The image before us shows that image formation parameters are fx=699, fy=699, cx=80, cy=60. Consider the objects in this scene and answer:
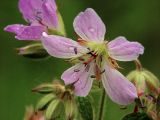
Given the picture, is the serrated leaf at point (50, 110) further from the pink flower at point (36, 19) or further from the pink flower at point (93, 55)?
the pink flower at point (36, 19)

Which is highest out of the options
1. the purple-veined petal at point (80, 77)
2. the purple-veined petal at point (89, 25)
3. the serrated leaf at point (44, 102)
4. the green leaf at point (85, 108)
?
the purple-veined petal at point (89, 25)

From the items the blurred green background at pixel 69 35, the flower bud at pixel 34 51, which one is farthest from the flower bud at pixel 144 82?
the blurred green background at pixel 69 35

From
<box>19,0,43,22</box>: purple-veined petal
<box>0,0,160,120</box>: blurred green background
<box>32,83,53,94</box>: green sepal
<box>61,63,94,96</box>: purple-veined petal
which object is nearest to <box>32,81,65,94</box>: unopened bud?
<box>32,83,53,94</box>: green sepal

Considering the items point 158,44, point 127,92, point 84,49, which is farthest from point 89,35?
point 158,44

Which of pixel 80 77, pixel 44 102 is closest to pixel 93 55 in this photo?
pixel 80 77

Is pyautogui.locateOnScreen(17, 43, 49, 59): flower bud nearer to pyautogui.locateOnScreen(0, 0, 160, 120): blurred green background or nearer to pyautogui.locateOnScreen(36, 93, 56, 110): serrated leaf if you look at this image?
pyautogui.locateOnScreen(36, 93, 56, 110): serrated leaf

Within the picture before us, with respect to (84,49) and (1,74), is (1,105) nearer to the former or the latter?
(1,74)
